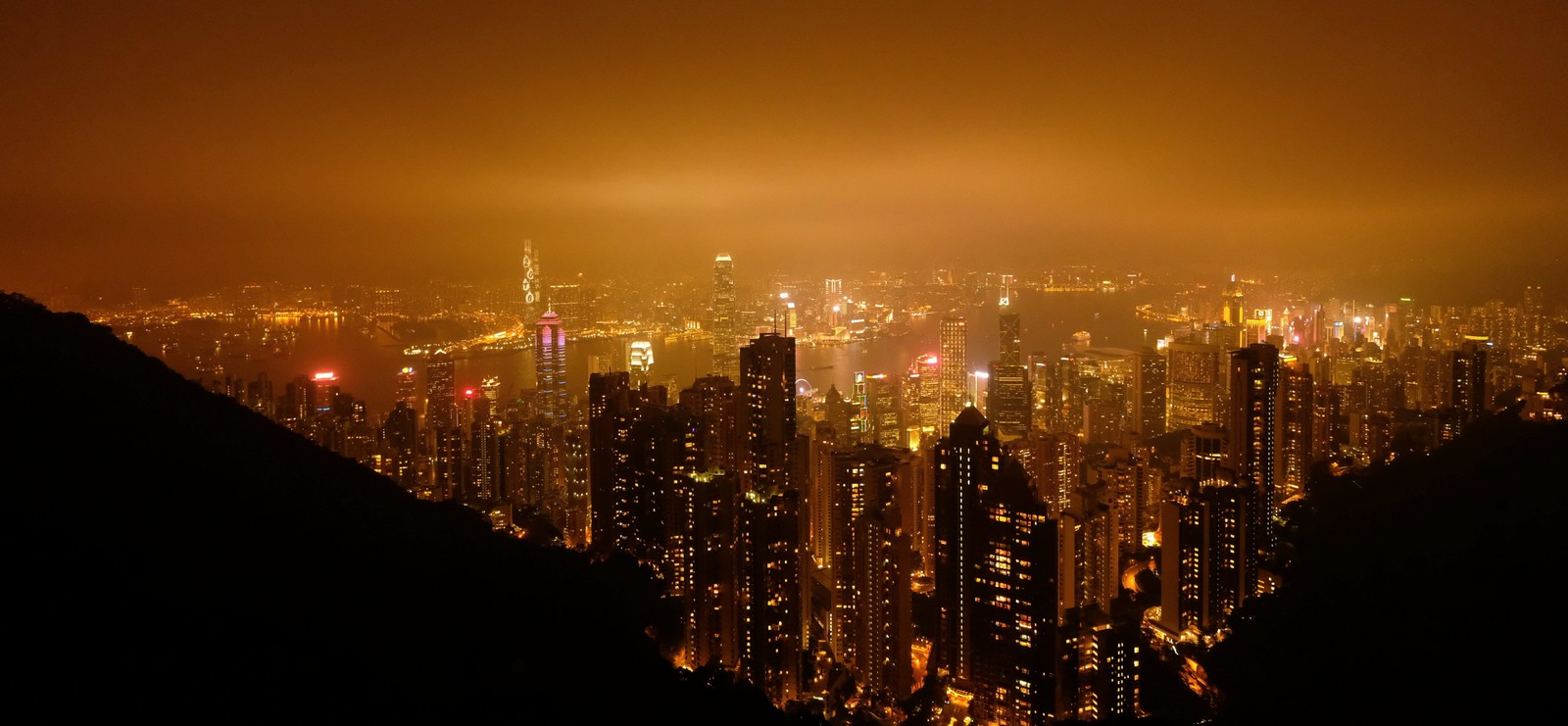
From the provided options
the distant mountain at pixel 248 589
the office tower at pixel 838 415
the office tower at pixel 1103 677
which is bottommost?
the office tower at pixel 1103 677

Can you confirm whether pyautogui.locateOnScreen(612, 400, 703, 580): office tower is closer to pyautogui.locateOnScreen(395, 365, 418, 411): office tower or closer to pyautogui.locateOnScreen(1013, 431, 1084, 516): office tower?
pyautogui.locateOnScreen(1013, 431, 1084, 516): office tower

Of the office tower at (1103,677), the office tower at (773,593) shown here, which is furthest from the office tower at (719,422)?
the office tower at (1103,677)

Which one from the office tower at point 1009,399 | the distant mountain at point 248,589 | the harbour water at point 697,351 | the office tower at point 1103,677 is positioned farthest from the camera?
the office tower at point 1009,399

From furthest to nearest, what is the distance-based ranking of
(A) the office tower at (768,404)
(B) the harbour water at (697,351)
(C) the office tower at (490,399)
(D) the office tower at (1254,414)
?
(C) the office tower at (490,399) < (B) the harbour water at (697,351) < (D) the office tower at (1254,414) < (A) the office tower at (768,404)

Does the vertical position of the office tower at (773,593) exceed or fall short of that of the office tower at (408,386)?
it falls short

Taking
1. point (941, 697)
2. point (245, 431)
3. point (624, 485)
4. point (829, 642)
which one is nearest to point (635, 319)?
point (624, 485)

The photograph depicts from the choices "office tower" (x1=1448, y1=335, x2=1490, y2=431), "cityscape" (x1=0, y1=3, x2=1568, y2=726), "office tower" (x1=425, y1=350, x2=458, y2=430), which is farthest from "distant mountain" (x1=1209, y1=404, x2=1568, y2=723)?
"office tower" (x1=425, y1=350, x2=458, y2=430)

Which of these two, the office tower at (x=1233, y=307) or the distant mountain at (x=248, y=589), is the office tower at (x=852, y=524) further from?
the office tower at (x=1233, y=307)
